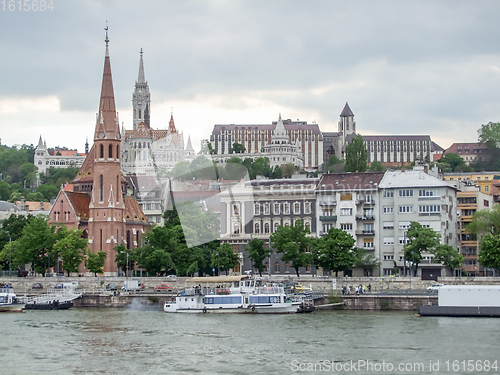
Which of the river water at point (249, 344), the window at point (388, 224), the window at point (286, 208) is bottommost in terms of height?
the river water at point (249, 344)

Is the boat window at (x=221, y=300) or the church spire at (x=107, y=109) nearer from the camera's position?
the boat window at (x=221, y=300)

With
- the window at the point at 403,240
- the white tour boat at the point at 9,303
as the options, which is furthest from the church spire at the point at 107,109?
the window at the point at 403,240

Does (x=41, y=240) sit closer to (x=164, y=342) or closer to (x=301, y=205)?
(x=301, y=205)

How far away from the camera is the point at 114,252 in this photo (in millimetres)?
118000

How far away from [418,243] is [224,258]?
841 inches

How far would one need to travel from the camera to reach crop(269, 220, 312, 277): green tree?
98938mm

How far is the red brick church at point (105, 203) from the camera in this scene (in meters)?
119

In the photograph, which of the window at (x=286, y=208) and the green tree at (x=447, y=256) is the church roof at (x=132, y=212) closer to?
the window at (x=286, y=208)

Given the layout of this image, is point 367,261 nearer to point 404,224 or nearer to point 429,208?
point 404,224

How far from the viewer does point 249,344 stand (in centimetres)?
5900

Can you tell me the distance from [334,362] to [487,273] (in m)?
58.1

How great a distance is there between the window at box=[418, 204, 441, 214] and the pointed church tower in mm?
38588

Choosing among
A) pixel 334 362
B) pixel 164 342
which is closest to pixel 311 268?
pixel 164 342

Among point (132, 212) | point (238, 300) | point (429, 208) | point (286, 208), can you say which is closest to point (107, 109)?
point (132, 212)
